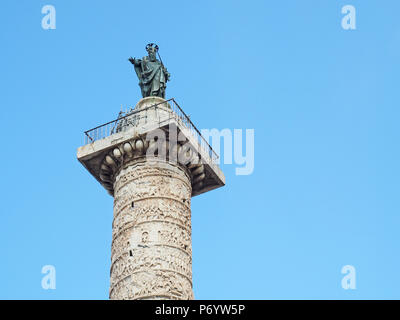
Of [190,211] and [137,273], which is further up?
[190,211]

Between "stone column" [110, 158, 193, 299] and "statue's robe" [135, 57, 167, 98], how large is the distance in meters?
2.24

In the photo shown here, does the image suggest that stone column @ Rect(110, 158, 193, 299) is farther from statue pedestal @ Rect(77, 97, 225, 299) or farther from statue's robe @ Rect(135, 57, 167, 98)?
statue's robe @ Rect(135, 57, 167, 98)

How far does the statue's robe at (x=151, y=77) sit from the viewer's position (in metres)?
15.5

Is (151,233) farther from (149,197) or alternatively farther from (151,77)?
(151,77)

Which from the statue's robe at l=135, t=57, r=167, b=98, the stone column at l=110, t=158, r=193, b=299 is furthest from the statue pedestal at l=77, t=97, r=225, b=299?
the statue's robe at l=135, t=57, r=167, b=98

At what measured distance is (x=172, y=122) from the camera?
1369 cm

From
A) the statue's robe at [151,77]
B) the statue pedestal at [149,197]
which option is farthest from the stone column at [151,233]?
the statue's robe at [151,77]

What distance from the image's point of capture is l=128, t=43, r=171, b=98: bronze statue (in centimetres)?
1549

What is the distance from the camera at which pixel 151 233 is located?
12695 mm

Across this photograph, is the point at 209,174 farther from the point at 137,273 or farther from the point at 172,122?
the point at 137,273

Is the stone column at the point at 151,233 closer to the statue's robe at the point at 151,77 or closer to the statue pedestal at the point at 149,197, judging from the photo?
the statue pedestal at the point at 149,197
